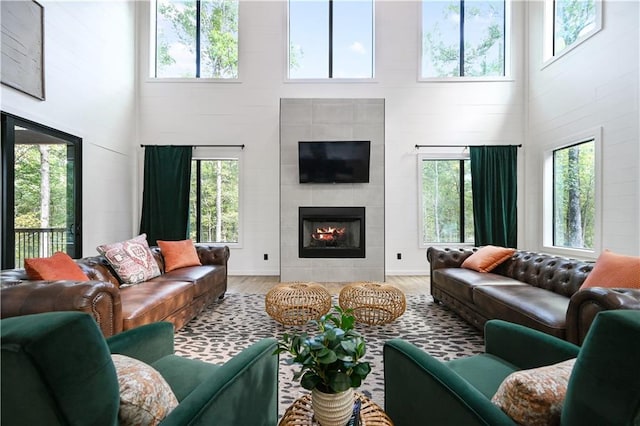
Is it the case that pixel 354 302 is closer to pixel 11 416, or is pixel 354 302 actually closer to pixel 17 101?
pixel 11 416

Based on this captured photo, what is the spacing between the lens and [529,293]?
101 inches

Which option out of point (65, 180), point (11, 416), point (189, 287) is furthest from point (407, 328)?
point (65, 180)

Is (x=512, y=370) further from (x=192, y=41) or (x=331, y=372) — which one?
(x=192, y=41)

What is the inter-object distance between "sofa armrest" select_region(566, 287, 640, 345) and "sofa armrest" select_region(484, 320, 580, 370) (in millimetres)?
574

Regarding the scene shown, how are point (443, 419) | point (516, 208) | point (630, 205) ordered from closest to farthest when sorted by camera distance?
point (443, 419) < point (630, 205) < point (516, 208)

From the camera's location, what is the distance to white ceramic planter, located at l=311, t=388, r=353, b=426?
3.24 ft

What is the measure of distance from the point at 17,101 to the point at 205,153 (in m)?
2.68

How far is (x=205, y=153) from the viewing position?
229 inches

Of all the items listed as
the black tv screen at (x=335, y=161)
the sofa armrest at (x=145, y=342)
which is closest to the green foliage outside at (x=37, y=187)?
the sofa armrest at (x=145, y=342)

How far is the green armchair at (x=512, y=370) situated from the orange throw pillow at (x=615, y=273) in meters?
1.23

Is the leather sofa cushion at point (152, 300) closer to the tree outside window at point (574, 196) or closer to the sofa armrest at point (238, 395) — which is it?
the sofa armrest at point (238, 395)

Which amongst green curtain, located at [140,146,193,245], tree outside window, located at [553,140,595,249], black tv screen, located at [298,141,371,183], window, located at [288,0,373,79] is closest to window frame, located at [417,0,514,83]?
window, located at [288,0,373,79]

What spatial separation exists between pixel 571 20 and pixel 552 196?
2.66 metres

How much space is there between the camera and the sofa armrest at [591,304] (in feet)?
5.49
